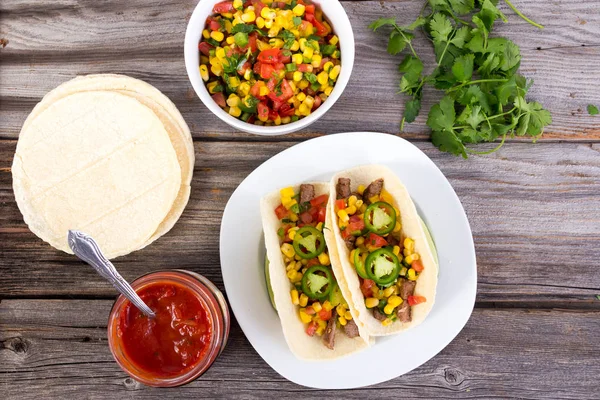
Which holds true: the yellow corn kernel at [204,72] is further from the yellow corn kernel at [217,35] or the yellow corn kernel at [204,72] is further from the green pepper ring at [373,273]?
the green pepper ring at [373,273]

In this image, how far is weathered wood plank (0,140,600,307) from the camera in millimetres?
3316

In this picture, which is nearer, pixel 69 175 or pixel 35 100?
pixel 69 175

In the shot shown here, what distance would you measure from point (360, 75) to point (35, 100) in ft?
7.14

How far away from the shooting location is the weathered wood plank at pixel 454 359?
3316 millimetres

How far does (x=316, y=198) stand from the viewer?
3061 millimetres

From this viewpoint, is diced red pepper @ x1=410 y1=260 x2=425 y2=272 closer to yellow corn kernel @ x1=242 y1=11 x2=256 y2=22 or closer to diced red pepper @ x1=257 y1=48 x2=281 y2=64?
diced red pepper @ x1=257 y1=48 x2=281 y2=64

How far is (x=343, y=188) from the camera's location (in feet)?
9.71

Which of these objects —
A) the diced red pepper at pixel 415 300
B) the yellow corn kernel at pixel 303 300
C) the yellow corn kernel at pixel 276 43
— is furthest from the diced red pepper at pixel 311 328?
the yellow corn kernel at pixel 276 43

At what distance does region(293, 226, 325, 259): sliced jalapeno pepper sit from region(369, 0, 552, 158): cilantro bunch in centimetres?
97

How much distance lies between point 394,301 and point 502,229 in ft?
3.29

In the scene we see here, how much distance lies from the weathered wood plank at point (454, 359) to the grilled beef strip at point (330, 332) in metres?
0.65

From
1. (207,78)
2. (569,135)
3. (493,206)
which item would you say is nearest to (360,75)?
(207,78)

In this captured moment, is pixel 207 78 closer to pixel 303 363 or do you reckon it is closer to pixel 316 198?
pixel 316 198

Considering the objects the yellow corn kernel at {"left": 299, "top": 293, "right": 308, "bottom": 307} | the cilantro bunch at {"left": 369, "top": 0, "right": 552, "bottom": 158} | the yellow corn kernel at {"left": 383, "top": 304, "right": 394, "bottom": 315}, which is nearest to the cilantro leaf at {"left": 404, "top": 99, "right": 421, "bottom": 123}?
the cilantro bunch at {"left": 369, "top": 0, "right": 552, "bottom": 158}
